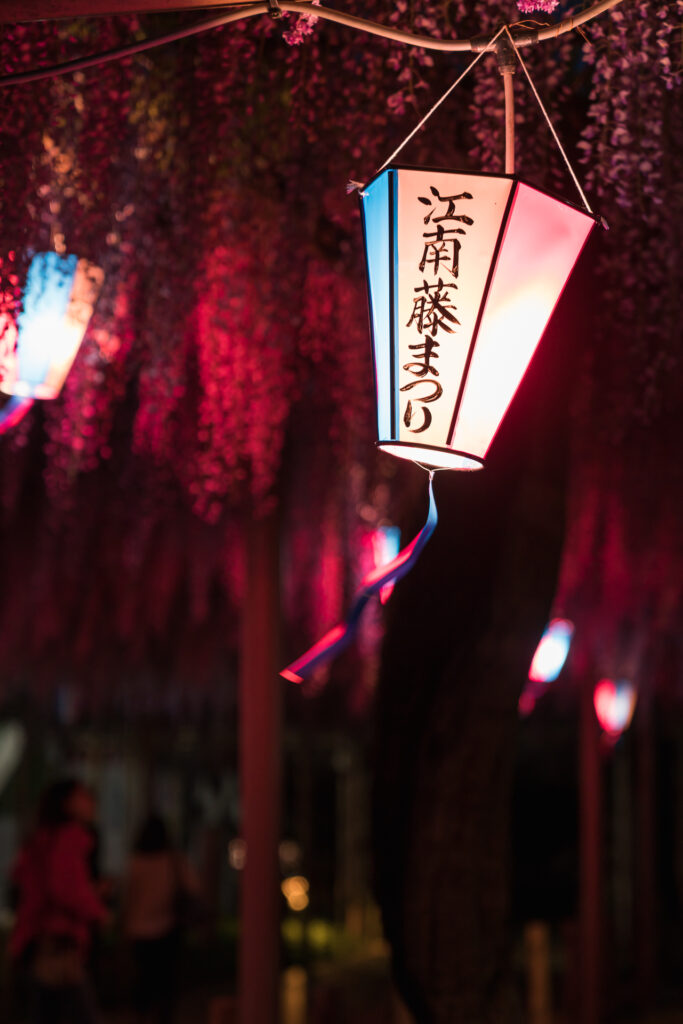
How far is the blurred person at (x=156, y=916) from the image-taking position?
6.18 m

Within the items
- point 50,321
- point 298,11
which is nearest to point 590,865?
point 50,321

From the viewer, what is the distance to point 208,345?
3953 millimetres

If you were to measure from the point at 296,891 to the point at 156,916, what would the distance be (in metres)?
5.33

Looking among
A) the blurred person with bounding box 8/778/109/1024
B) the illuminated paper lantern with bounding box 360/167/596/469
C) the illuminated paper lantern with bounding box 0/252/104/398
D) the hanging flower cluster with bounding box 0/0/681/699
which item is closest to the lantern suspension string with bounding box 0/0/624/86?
the hanging flower cluster with bounding box 0/0/681/699

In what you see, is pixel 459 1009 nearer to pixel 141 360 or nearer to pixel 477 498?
pixel 477 498

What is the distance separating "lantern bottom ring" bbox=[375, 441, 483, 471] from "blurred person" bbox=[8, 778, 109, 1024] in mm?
3403

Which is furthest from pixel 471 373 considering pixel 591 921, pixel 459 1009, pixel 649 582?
pixel 591 921

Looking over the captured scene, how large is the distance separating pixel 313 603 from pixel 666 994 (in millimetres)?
4574

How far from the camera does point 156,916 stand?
243 inches

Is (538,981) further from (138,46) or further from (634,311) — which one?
(138,46)

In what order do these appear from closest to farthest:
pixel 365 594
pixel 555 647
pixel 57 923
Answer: pixel 365 594
pixel 57 923
pixel 555 647

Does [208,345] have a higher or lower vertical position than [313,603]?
higher

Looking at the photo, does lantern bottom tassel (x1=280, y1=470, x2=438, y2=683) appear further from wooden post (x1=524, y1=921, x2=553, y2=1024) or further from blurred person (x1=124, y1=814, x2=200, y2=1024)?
wooden post (x1=524, y1=921, x2=553, y2=1024)

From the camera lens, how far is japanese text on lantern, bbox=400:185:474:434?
7.06 feet
